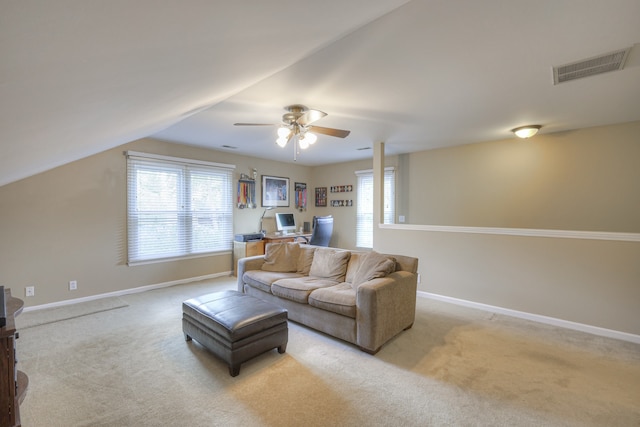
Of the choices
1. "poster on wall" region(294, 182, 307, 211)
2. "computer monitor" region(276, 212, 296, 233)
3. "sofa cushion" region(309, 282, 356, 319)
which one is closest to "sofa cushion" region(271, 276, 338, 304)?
"sofa cushion" region(309, 282, 356, 319)

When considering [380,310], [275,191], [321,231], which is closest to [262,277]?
[380,310]

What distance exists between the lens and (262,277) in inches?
134

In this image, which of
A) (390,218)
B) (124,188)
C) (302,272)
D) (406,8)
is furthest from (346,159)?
(406,8)

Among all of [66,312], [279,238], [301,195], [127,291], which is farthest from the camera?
[301,195]

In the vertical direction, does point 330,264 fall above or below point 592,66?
below

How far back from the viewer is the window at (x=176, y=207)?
4145mm

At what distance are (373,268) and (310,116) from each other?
168cm

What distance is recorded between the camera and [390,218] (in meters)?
5.59

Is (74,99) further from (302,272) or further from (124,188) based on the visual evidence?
(124,188)

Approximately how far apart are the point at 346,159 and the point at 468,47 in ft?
13.9

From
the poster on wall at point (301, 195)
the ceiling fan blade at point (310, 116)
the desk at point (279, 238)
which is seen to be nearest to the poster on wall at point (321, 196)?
the poster on wall at point (301, 195)

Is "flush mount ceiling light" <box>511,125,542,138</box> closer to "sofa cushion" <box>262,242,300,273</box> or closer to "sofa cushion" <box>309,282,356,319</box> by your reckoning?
"sofa cushion" <box>309,282,356,319</box>

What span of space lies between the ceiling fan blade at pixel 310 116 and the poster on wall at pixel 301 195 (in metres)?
3.78

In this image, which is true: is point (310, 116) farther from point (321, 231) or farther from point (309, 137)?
point (321, 231)
